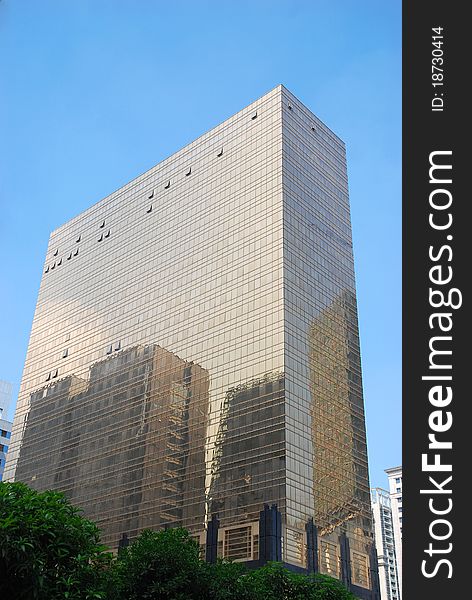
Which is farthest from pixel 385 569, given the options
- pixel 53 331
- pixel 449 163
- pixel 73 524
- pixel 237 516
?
pixel 449 163

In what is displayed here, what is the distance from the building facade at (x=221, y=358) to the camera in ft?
187

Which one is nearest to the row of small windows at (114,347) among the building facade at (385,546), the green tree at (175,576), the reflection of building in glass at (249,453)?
the reflection of building in glass at (249,453)

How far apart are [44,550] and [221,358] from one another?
39891 millimetres

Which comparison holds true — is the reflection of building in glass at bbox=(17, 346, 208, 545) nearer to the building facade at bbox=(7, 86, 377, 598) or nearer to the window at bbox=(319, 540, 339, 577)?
the building facade at bbox=(7, 86, 377, 598)

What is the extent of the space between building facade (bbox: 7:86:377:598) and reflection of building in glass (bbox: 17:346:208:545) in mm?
185

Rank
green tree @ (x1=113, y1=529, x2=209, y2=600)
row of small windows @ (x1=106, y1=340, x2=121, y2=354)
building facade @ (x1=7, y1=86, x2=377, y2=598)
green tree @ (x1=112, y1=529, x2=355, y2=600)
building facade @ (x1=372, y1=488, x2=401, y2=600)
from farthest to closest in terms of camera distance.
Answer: building facade @ (x1=372, y1=488, x2=401, y2=600) → row of small windows @ (x1=106, y1=340, x2=121, y2=354) → building facade @ (x1=7, y1=86, x2=377, y2=598) → green tree @ (x1=112, y1=529, x2=355, y2=600) → green tree @ (x1=113, y1=529, x2=209, y2=600)

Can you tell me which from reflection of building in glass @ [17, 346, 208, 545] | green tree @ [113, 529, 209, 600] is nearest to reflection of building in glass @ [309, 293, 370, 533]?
reflection of building in glass @ [17, 346, 208, 545]

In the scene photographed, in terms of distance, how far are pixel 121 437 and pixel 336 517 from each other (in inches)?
953

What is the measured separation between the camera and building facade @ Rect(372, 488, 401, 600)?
143 meters

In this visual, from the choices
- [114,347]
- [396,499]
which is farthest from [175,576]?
[396,499]

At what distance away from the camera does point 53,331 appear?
291 ft

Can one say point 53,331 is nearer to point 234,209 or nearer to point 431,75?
point 234,209

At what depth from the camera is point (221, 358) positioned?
6362 cm

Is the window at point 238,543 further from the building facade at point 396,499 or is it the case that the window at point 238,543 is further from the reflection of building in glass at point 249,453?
the building facade at point 396,499
